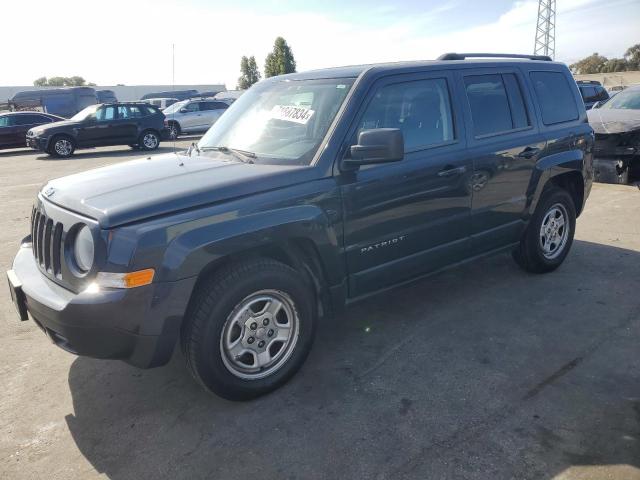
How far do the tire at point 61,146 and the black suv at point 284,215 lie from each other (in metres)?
14.4

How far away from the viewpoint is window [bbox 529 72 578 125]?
15.0ft

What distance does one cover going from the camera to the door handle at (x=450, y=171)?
145 inches

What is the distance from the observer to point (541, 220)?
471 cm

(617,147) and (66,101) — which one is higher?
(66,101)

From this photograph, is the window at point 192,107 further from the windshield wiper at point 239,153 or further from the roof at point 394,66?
the windshield wiper at point 239,153

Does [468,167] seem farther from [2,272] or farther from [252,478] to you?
[2,272]

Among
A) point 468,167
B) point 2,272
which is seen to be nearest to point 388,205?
point 468,167

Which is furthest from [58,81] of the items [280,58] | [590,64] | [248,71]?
[590,64]

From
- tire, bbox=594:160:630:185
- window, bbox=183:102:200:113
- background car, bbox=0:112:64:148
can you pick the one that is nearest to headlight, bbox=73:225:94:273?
tire, bbox=594:160:630:185

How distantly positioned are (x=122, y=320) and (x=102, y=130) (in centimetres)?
1590

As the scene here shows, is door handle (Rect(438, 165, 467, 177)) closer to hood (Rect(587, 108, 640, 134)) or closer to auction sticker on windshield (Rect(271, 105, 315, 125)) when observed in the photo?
auction sticker on windshield (Rect(271, 105, 315, 125))

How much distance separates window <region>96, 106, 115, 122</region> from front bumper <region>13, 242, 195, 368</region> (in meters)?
15.6

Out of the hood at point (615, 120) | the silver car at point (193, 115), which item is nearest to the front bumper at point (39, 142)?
the silver car at point (193, 115)

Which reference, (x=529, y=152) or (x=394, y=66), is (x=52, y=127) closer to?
(x=394, y=66)
